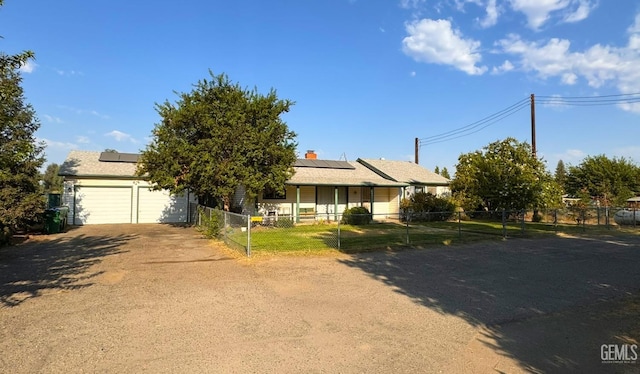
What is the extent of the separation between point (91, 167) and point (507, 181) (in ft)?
80.9

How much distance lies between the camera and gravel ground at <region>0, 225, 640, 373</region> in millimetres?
4074

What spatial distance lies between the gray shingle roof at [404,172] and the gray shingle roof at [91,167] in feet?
54.3

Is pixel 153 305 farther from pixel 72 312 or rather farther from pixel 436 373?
pixel 436 373

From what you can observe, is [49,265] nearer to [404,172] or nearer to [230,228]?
[230,228]

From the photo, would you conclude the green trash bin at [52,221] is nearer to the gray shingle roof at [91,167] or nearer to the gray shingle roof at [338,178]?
the gray shingle roof at [91,167]

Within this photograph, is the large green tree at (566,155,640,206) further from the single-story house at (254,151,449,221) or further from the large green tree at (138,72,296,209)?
the large green tree at (138,72,296,209)

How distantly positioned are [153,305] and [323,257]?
530cm

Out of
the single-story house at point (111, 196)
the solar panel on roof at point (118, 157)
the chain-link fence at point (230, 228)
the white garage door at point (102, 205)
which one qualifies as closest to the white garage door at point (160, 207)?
the single-story house at point (111, 196)

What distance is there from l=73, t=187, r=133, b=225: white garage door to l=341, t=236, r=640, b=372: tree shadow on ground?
1646 centimetres

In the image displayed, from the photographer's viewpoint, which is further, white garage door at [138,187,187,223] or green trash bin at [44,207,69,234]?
white garage door at [138,187,187,223]

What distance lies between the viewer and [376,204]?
84.7 ft

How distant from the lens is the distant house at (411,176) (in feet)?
87.6

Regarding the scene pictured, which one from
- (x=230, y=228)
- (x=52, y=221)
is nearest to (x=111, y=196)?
(x=52, y=221)

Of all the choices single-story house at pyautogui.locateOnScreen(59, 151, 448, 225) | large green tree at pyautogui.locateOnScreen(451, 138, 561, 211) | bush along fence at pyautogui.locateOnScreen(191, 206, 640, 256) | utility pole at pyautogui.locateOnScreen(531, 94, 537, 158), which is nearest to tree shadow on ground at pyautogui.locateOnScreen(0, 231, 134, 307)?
bush along fence at pyautogui.locateOnScreen(191, 206, 640, 256)
